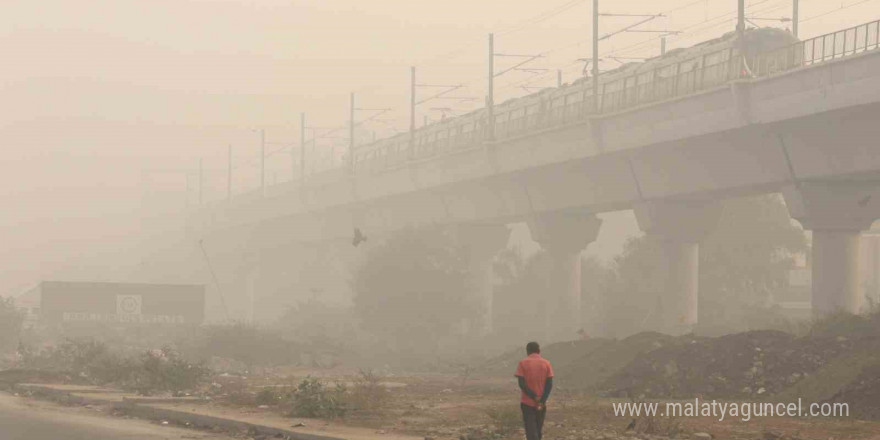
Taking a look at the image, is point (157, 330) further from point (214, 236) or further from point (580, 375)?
point (214, 236)

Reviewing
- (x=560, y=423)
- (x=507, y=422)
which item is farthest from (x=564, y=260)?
(x=507, y=422)

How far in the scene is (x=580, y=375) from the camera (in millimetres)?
30781

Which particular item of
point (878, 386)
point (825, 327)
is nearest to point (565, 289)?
point (825, 327)

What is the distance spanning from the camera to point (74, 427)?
740 inches

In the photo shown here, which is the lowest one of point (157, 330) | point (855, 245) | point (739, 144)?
point (157, 330)

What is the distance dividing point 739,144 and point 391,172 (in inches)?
1238

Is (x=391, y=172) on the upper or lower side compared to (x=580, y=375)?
upper

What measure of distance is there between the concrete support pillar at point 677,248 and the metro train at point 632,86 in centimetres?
439

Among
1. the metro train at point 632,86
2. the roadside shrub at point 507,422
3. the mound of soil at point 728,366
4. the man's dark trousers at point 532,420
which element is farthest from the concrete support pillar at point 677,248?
the man's dark trousers at point 532,420

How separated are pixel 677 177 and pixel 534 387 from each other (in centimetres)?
3007

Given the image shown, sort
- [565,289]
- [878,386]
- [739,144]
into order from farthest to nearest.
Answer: [565,289], [739,144], [878,386]

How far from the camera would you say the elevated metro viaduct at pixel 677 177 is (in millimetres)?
34375

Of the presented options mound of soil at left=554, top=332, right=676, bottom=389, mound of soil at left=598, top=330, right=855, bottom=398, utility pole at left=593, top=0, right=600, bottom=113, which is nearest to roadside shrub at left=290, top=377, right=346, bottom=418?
mound of soil at left=598, top=330, right=855, bottom=398

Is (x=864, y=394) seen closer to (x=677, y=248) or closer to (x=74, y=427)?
(x=74, y=427)
